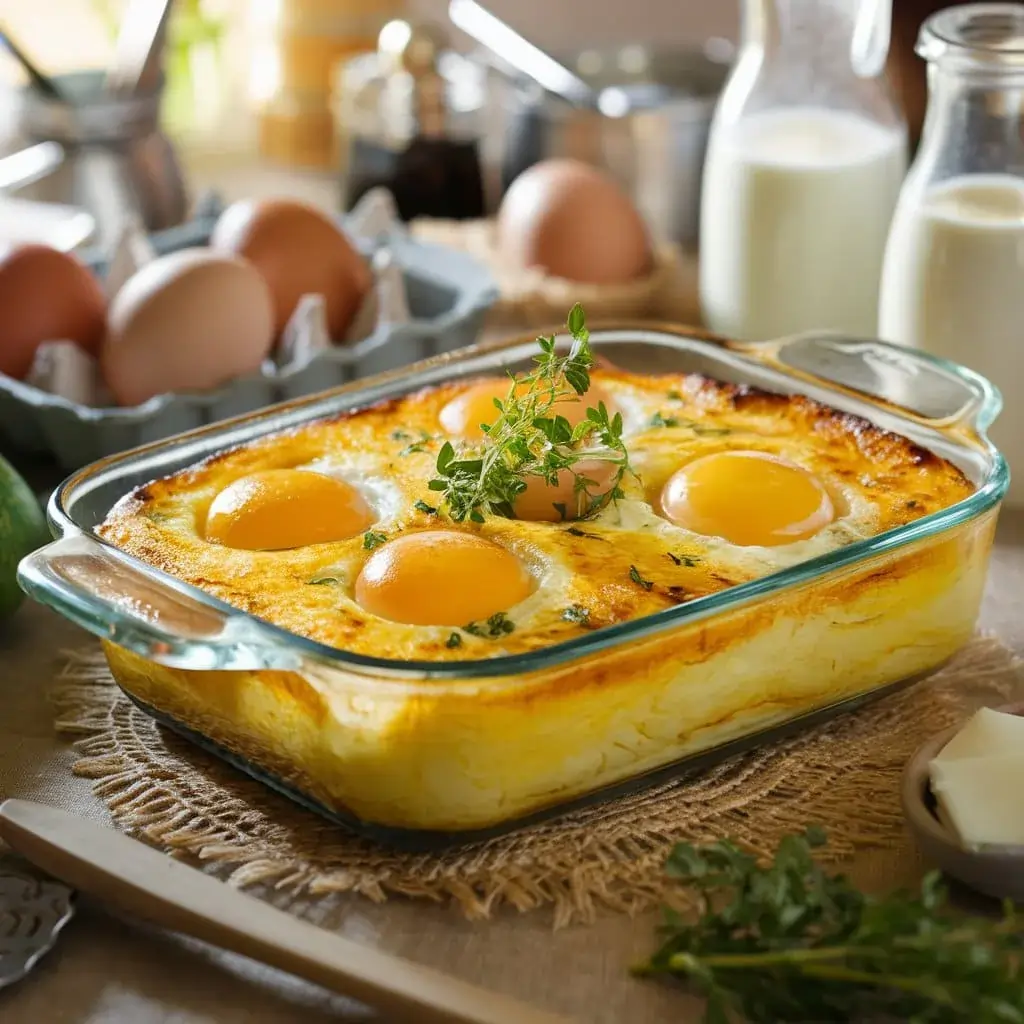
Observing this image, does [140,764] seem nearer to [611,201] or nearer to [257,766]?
[257,766]

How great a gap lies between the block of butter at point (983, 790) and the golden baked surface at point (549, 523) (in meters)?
0.22

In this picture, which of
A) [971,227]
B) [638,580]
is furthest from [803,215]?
[638,580]

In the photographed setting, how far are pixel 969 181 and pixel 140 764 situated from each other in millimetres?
1133

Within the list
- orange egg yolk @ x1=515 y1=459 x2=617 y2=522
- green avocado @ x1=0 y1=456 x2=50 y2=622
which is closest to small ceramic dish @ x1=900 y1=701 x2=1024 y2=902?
orange egg yolk @ x1=515 y1=459 x2=617 y2=522

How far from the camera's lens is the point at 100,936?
114 cm

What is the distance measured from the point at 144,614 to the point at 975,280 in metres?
1.06

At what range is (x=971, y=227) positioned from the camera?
5.81ft

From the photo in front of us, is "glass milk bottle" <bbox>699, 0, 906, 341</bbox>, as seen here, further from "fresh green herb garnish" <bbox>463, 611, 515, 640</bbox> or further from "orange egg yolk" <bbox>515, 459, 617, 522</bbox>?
"fresh green herb garnish" <bbox>463, 611, 515, 640</bbox>

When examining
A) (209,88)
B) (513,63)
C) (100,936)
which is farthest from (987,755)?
(209,88)

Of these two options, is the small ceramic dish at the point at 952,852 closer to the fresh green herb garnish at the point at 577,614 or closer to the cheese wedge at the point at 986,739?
the cheese wedge at the point at 986,739

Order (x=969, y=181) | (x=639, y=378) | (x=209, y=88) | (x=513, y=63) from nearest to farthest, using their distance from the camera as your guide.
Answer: (x=639, y=378), (x=969, y=181), (x=513, y=63), (x=209, y=88)

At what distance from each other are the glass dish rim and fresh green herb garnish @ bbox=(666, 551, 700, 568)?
3.9 inches

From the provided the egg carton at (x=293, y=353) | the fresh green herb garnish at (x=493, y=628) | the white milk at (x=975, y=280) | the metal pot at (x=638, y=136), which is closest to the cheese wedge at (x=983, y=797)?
the fresh green herb garnish at (x=493, y=628)

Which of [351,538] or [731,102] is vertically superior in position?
[731,102]
